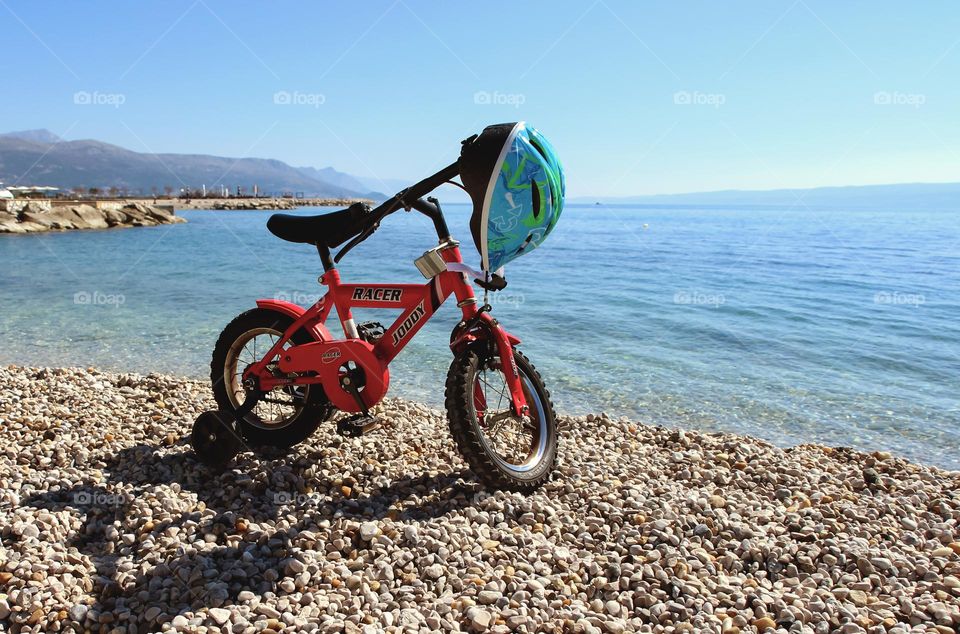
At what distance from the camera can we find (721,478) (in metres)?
4.69

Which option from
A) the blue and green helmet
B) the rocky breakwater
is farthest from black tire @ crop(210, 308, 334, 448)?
the rocky breakwater

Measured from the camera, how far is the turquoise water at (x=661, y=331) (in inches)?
297

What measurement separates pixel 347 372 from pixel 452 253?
1098 mm

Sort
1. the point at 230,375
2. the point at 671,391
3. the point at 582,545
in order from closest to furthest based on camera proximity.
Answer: the point at 582,545 → the point at 230,375 → the point at 671,391

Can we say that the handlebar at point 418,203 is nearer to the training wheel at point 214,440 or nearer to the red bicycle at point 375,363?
the red bicycle at point 375,363

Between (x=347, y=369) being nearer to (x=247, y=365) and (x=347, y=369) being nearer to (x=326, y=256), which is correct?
(x=326, y=256)

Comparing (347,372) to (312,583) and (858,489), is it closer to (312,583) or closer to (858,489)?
(312,583)

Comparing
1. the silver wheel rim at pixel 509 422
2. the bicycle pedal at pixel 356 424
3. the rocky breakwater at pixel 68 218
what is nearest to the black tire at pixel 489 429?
the silver wheel rim at pixel 509 422

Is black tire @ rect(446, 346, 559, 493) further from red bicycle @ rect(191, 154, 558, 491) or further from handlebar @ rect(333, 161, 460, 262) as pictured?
handlebar @ rect(333, 161, 460, 262)

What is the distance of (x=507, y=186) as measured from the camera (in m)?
3.56

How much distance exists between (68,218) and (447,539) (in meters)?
47.8

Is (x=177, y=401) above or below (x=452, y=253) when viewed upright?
below

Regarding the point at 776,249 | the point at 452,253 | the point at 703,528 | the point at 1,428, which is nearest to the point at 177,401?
the point at 1,428

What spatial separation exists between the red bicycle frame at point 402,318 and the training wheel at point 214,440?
38 cm
